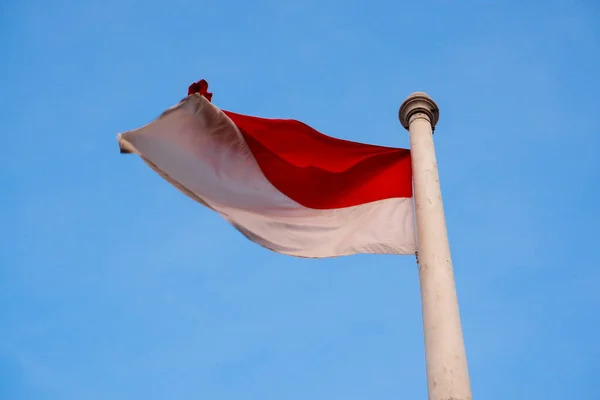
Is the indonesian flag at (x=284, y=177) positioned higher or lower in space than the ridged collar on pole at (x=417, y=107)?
lower

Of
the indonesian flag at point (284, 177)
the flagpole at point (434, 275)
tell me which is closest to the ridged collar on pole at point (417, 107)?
the flagpole at point (434, 275)

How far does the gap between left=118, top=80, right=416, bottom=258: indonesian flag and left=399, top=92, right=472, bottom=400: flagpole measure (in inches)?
31.2

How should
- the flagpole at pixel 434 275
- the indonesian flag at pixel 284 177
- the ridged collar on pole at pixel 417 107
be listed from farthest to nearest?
the ridged collar on pole at pixel 417 107 < the indonesian flag at pixel 284 177 < the flagpole at pixel 434 275

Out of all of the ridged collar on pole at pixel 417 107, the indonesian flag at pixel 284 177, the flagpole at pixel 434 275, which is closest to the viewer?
the flagpole at pixel 434 275

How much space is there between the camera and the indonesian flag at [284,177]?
12703mm

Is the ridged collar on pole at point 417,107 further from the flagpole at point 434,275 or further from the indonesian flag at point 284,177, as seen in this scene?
the indonesian flag at point 284,177

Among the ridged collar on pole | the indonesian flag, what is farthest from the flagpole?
the indonesian flag

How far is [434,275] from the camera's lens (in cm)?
1045

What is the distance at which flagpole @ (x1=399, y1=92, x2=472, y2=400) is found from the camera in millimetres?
9266

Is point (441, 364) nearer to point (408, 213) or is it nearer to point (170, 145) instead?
point (408, 213)

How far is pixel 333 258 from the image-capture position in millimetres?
12508

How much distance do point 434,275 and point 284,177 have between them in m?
4.15

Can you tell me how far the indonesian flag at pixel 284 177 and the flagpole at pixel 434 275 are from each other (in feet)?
2.60

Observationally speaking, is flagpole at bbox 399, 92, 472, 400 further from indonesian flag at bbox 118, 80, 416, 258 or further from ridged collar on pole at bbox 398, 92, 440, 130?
A: indonesian flag at bbox 118, 80, 416, 258
